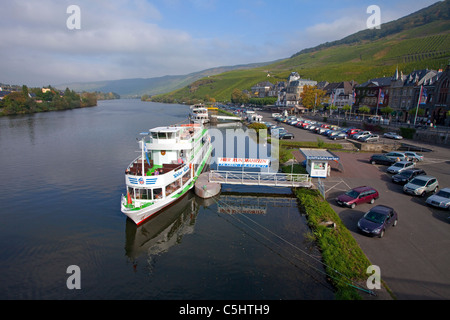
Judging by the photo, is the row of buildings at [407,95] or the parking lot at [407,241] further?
the row of buildings at [407,95]

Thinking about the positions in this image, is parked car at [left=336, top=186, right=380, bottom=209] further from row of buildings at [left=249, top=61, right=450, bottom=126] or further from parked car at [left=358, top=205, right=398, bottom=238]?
row of buildings at [left=249, top=61, right=450, bottom=126]

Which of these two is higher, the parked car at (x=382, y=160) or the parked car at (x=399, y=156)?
the parked car at (x=399, y=156)

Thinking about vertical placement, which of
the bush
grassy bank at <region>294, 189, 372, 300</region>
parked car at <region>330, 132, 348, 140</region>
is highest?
the bush

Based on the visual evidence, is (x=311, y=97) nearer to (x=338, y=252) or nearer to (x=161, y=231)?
(x=161, y=231)

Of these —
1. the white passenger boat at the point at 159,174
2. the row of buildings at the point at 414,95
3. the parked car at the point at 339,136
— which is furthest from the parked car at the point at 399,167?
the row of buildings at the point at 414,95

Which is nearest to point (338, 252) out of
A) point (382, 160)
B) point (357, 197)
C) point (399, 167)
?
point (357, 197)

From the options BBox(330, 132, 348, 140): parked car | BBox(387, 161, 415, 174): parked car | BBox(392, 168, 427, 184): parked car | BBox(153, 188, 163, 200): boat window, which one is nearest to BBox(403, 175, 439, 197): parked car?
BBox(392, 168, 427, 184): parked car

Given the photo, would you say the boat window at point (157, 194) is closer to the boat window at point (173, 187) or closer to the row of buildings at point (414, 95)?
the boat window at point (173, 187)
